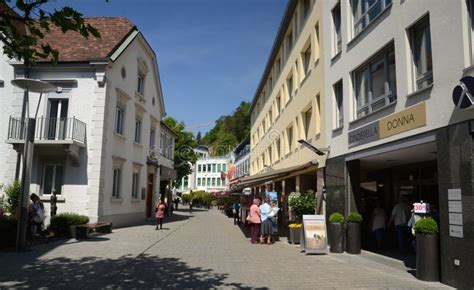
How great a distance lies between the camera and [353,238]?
1288 centimetres

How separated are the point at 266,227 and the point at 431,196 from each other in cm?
582

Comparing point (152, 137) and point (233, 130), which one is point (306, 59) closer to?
point (152, 137)

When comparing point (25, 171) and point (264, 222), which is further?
point (264, 222)

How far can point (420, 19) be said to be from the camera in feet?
33.0

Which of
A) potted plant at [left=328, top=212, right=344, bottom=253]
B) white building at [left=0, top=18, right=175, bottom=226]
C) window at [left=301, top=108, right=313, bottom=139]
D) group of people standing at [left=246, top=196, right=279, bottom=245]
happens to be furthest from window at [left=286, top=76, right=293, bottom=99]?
potted plant at [left=328, top=212, right=344, bottom=253]

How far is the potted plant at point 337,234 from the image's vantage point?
13.1 meters

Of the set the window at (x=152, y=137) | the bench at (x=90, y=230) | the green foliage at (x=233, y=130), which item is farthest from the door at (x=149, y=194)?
the green foliage at (x=233, y=130)

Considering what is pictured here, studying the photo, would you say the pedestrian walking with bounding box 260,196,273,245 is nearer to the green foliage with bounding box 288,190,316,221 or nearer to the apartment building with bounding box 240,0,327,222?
the green foliage with bounding box 288,190,316,221

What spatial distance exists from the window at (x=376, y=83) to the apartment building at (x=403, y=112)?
0.10 ft

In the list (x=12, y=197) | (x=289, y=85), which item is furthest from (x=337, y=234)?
(x=289, y=85)

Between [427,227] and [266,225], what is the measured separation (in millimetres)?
7851

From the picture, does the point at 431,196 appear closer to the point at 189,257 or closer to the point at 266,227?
the point at 266,227

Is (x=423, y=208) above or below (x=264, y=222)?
above

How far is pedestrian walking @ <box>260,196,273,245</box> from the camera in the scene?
52.2 feet
